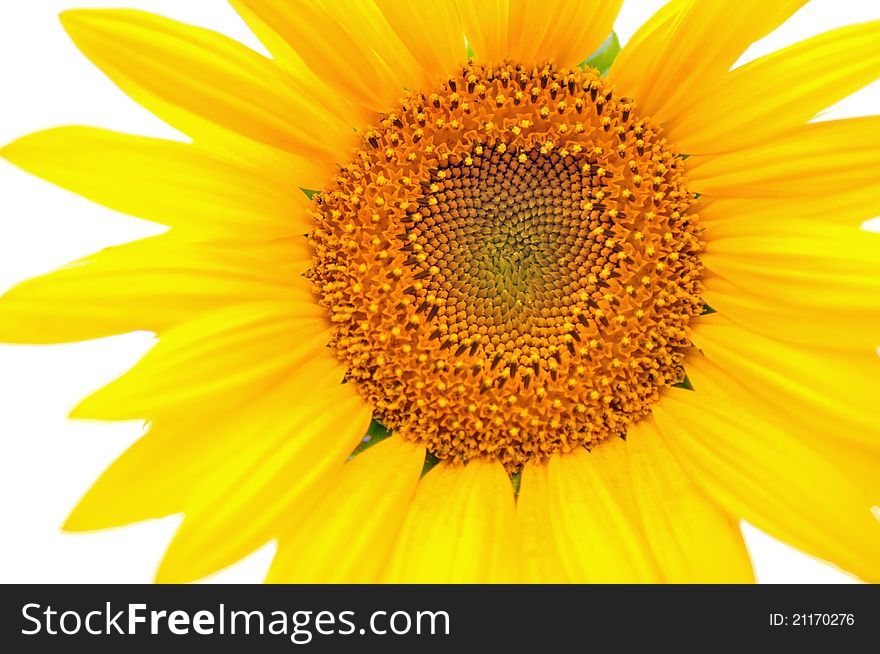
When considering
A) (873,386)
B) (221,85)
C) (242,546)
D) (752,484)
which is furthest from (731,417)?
(221,85)

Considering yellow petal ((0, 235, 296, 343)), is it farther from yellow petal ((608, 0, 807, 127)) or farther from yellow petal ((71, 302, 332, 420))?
yellow petal ((608, 0, 807, 127))

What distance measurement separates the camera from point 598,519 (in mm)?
2402

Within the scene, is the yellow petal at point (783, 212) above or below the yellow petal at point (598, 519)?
above

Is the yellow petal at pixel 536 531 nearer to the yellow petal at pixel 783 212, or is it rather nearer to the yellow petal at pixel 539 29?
the yellow petal at pixel 783 212

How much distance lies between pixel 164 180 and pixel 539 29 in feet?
2.91

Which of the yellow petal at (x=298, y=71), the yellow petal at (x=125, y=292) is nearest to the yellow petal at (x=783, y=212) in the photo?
the yellow petal at (x=298, y=71)

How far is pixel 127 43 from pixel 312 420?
90 centimetres

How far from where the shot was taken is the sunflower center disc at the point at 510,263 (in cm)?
245

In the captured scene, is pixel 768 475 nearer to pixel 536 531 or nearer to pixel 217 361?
pixel 536 531

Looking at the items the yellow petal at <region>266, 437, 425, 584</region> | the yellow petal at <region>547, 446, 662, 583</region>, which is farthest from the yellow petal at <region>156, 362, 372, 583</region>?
the yellow petal at <region>547, 446, 662, 583</region>

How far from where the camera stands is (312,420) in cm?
241

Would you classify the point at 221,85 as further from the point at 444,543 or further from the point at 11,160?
the point at 444,543

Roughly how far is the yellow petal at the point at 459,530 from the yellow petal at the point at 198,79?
83cm

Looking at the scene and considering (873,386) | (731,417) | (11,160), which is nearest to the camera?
(11,160)
